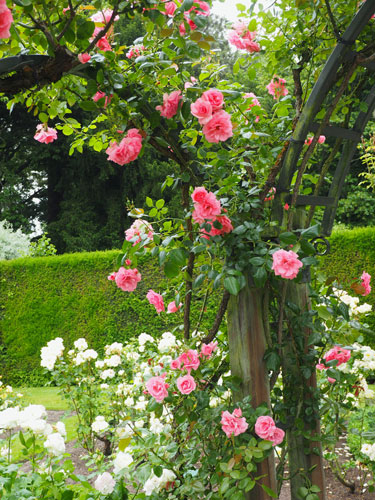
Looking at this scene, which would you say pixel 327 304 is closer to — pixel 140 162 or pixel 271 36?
pixel 271 36

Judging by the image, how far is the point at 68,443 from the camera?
4.50 m

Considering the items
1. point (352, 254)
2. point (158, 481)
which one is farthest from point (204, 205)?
point (352, 254)

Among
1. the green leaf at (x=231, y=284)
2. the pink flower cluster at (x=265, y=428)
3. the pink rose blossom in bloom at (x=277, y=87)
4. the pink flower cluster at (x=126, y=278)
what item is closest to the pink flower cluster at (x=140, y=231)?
the pink flower cluster at (x=126, y=278)

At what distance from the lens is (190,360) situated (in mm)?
1548

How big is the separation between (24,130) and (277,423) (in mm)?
14017

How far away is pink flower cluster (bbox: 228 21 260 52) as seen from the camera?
1.71m

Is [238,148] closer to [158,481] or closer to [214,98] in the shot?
[214,98]

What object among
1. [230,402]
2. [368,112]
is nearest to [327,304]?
[230,402]

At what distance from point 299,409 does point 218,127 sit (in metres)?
0.92

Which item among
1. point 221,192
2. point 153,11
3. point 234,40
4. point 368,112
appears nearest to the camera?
point 153,11

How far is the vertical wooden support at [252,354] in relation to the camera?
154cm

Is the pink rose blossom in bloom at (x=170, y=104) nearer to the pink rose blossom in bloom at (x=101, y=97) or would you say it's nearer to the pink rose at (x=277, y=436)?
the pink rose blossom in bloom at (x=101, y=97)

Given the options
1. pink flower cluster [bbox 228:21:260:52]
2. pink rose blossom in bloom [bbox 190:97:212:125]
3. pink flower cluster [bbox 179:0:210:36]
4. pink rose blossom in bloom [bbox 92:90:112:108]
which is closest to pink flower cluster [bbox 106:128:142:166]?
pink rose blossom in bloom [bbox 92:90:112:108]

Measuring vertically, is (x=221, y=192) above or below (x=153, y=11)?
below
